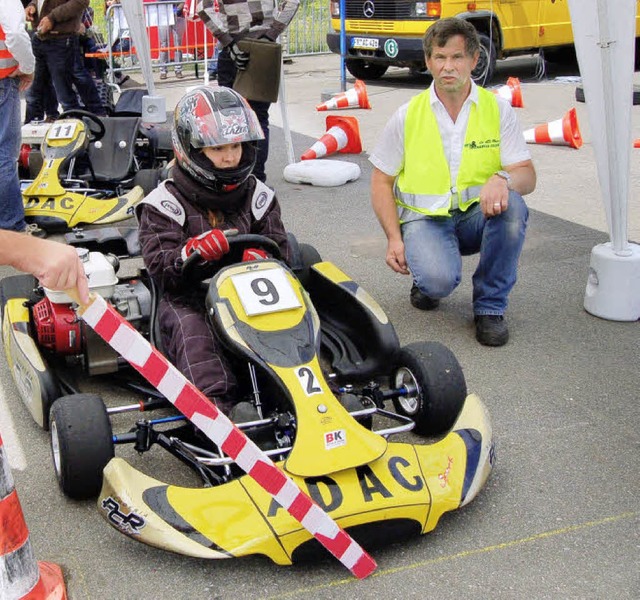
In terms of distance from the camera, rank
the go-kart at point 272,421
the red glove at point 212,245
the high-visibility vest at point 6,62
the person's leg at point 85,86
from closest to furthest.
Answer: the go-kart at point 272,421 < the red glove at point 212,245 < the high-visibility vest at point 6,62 < the person's leg at point 85,86

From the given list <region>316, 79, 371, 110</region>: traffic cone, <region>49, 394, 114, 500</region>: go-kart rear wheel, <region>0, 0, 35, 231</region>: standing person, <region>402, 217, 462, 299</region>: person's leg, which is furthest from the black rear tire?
<region>49, 394, 114, 500</region>: go-kart rear wheel

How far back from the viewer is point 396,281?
17.8ft

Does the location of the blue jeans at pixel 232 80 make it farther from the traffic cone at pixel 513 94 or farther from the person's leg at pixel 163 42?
the person's leg at pixel 163 42

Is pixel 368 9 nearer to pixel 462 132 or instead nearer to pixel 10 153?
pixel 10 153

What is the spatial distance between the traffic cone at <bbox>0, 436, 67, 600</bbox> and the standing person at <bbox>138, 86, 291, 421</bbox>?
1.12 meters

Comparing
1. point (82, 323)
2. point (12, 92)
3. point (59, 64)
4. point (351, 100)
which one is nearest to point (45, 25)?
point (59, 64)

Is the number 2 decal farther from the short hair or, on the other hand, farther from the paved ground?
the short hair

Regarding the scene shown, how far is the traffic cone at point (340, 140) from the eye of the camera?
8.55 m

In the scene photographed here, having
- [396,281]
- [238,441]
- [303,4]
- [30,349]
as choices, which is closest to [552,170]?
[396,281]

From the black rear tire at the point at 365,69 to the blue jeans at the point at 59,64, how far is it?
5415 millimetres

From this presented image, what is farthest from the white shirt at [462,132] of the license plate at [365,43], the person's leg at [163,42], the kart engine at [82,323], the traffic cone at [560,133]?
the person's leg at [163,42]

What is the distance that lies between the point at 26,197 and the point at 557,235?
12.0 ft

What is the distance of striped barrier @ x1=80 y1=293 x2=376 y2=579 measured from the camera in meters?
2.33

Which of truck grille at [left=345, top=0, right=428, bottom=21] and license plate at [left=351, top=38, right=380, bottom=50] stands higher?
truck grille at [left=345, top=0, right=428, bottom=21]
